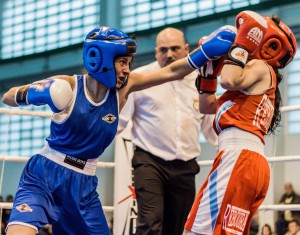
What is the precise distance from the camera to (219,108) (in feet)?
8.61

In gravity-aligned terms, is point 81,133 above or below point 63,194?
Result: above

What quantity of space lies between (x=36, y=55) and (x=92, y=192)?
27.9 feet

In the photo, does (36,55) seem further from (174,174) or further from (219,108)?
(219,108)

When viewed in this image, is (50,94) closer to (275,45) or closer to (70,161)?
(70,161)

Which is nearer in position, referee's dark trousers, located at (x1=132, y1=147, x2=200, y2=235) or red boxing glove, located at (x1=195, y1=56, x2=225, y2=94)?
red boxing glove, located at (x1=195, y1=56, x2=225, y2=94)

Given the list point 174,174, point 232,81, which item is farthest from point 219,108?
point 174,174

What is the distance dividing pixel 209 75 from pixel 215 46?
0.77 ft

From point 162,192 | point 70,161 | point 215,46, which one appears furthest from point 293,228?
point 70,161

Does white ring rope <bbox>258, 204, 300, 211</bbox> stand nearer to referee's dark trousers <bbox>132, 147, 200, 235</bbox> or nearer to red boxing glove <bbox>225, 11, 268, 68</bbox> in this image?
referee's dark trousers <bbox>132, 147, 200, 235</bbox>

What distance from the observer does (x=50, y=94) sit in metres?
2.36

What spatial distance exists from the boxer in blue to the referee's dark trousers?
2.47ft

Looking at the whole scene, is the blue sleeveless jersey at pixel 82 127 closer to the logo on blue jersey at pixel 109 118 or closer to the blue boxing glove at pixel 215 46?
the logo on blue jersey at pixel 109 118

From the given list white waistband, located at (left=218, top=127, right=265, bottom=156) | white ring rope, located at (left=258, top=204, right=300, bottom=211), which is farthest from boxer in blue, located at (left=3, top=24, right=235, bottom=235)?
white ring rope, located at (left=258, top=204, right=300, bottom=211)

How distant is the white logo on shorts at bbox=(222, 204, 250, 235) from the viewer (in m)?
2.43
